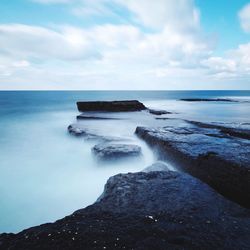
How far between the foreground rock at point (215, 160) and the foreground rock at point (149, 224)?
702 mm

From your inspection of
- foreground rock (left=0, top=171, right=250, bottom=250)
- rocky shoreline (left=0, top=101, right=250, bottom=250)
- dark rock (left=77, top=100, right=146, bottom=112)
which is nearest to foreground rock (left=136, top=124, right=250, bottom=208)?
rocky shoreline (left=0, top=101, right=250, bottom=250)

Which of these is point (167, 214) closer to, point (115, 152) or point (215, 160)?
point (215, 160)

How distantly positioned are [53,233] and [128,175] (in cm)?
187

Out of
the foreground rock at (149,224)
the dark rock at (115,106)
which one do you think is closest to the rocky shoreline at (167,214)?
the foreground rock at (149,224)

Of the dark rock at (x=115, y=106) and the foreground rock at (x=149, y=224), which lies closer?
the foreground rock at (x=149, y=224)

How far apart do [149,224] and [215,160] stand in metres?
2.50

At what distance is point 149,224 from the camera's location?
252 cm

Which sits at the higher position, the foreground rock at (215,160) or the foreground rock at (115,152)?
the foreground rock at (215,160)

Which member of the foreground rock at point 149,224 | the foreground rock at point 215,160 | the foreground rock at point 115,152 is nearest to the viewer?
the foreground rock at point 149,224

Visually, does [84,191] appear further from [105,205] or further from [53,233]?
[53,233]

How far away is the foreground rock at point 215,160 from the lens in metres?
3.84

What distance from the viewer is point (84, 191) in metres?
5.18

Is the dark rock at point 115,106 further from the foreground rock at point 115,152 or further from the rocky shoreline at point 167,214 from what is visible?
→ the rocky shoreline at point 167,214

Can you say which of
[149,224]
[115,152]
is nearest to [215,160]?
[149,224]
